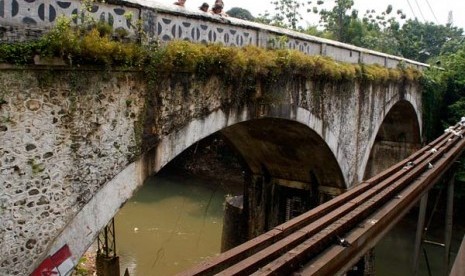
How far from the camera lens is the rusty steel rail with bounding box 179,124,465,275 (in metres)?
→ 2.23

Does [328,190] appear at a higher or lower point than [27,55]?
lower

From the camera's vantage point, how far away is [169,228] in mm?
14852

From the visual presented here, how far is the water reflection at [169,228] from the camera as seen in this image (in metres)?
12.1

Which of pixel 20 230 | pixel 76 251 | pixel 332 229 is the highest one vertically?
pixel 332 229

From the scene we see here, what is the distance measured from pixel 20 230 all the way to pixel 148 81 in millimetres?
1802

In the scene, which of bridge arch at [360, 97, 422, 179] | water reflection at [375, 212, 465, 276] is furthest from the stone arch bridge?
bridge arch at [360, 97, 422, 179]

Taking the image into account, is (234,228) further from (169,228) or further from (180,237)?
(169,228)

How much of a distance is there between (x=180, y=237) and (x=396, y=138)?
874 centimetres

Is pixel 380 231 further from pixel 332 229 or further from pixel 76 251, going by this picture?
pixel 76 251

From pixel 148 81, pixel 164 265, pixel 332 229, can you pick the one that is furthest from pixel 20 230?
pixel 164 265

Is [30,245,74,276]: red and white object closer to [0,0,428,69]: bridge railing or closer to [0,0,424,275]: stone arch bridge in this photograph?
[0,0,424,275]: stone arch bridge

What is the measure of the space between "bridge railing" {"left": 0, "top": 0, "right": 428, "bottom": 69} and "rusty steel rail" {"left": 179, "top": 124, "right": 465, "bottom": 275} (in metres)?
2.35

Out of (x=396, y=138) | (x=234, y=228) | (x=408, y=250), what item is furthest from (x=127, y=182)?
(x=396, y=138)

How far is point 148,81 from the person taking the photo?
4414mm
